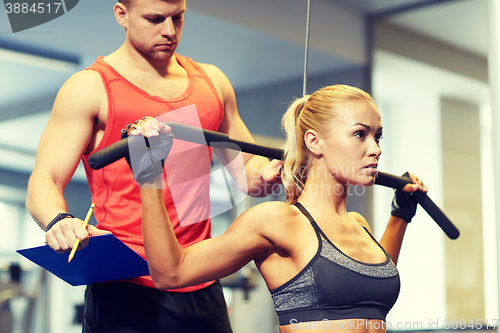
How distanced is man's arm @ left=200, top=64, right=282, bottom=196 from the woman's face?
0.19m

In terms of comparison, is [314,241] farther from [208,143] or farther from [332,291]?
[208,143]

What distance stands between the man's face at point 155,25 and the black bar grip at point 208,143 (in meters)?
0.30

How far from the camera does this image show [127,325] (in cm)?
104

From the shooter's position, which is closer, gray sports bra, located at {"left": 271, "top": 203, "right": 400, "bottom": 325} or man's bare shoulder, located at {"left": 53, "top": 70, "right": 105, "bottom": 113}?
gray sports bra, located at {"left": 271, "top": 203, "right": 400, "bottom": 325}

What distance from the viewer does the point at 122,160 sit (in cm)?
109

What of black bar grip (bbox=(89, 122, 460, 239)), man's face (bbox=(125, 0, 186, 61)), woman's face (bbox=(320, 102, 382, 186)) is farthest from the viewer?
man's face (bbox=(125, 0, 186, 61))

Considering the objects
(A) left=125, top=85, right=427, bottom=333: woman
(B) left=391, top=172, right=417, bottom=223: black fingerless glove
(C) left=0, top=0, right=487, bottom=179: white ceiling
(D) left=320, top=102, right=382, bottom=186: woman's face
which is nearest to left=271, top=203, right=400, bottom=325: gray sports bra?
(A) left=125, top=85, right=427, bottom=333: woman

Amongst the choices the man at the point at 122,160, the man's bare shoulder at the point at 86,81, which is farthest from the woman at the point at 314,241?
the man's bare shoulder at the point at 86,81

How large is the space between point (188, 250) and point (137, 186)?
0.26 m

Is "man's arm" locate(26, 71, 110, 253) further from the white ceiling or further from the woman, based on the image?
the white ceiling

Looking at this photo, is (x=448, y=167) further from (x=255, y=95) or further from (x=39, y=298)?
(x=39, y=298)

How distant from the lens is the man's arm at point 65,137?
1.01 metres

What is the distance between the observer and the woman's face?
1003 mm

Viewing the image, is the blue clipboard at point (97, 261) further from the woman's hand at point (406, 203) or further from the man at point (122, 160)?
the woman's hand at point (406, 203)
